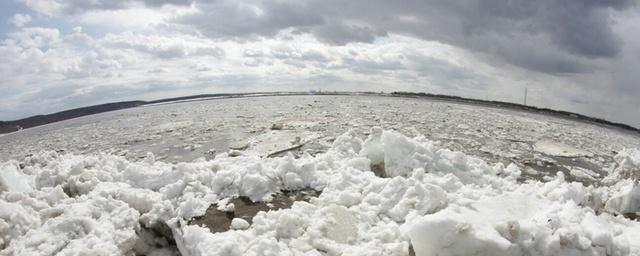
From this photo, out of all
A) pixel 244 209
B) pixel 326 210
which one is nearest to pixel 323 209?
pixel 326 210

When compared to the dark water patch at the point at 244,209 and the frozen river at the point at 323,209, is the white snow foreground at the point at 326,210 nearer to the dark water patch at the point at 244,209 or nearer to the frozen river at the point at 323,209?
the frozen river at the point at 323,209

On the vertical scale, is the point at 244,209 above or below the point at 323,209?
below

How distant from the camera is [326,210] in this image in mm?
5543

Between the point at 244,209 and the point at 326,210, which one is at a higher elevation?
the point at 326,210

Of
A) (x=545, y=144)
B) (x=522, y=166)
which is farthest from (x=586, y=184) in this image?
(x=545, y=144)

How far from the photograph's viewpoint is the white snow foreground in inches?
163

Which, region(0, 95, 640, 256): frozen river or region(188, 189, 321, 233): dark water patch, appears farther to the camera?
region(188, 189, 321, 233): dark water patch

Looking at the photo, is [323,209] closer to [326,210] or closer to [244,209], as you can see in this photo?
[326,210]

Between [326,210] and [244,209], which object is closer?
[326,210]

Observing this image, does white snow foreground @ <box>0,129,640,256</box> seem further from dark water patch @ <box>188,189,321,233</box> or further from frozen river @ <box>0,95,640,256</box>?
dark water patch @ <box>188,189,321,233</box>

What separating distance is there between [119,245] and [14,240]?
47.8 inches

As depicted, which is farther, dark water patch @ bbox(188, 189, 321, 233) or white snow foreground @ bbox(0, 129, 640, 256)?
dark water patch @ bbox(188, 189, 321, 233)

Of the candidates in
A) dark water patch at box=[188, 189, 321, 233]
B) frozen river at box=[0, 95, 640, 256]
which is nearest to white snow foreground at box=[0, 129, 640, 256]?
frozen river at box=[0, 95, 640, 256]

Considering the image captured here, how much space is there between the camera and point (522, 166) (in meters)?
11.3
